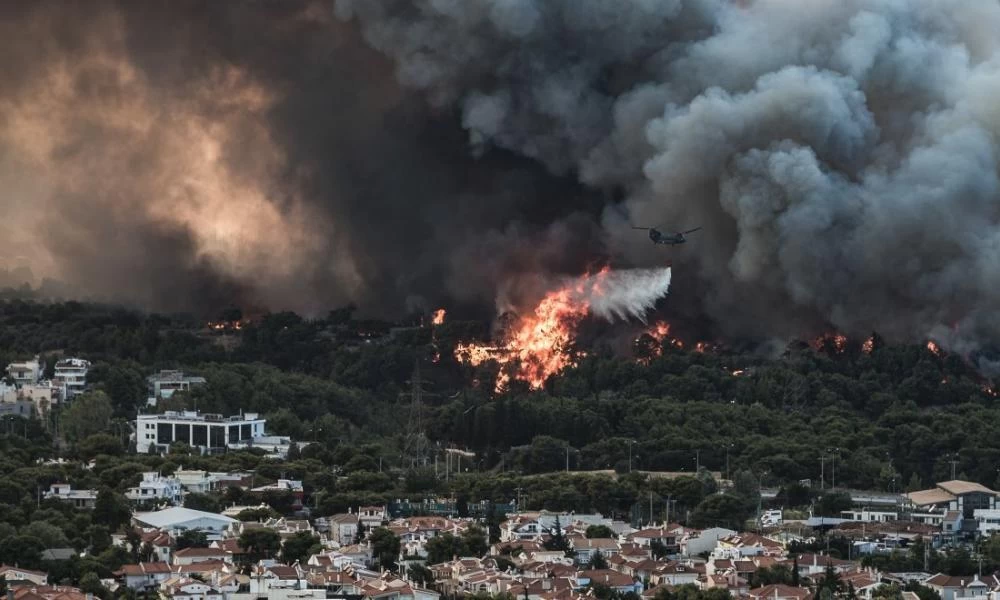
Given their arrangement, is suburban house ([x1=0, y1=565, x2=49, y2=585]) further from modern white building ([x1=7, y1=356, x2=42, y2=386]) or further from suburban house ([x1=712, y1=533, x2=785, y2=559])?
modern white building ([x1=7, y1=356, x2=42, y2=386])

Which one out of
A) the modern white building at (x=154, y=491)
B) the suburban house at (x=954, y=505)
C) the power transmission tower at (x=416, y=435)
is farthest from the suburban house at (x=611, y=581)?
the power transmission tower at (x=416, y=435)

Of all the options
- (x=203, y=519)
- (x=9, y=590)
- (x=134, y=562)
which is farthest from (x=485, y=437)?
(x=9, y=590)

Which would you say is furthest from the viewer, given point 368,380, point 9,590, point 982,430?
point 368,380

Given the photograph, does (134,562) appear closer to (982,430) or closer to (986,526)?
(986,526)

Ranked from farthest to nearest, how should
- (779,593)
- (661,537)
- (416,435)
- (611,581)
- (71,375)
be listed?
1. (71,375)
2. (416,435)
3. (661,537)
4. (611,581)
5. (779,593)

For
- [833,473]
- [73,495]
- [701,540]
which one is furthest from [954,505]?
[73,495]

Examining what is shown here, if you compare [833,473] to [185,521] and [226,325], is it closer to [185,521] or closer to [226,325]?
[185,521]
